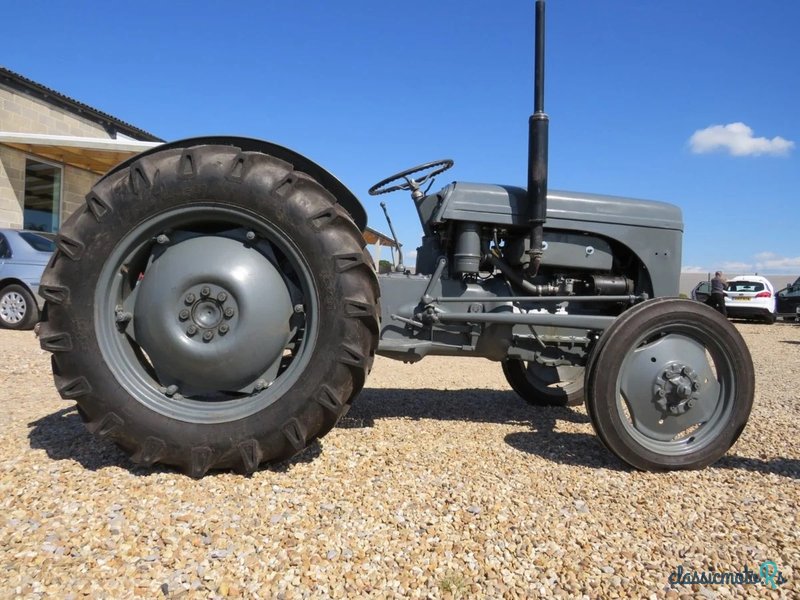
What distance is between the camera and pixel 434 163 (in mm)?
3693

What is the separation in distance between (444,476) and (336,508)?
0.62 meters

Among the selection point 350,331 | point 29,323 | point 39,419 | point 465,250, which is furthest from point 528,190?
point 29,323

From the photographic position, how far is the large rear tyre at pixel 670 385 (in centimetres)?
278

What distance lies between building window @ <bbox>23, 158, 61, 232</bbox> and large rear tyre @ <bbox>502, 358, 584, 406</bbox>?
1269 centimetres

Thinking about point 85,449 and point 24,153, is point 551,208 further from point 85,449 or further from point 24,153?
point 24,153

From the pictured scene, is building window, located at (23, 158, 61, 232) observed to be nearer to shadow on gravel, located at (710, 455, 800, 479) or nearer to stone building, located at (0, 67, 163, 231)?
stone building, located at (0, 67, 163, 231)

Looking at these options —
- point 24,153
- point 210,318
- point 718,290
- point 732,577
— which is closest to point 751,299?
point 718,290

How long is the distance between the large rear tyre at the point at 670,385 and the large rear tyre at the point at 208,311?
1.29 m

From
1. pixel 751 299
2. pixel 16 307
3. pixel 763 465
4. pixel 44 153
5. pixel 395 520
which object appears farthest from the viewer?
pixel 751 299

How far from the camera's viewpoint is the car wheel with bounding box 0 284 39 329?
8469mm

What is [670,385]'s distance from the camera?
2.88m

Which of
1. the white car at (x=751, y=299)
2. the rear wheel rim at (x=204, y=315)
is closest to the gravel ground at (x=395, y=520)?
the rear wheel rim at (x=204, y=315)

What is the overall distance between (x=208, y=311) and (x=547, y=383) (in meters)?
2.80

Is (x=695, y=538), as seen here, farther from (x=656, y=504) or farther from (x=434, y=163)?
(x=434, y=163)
